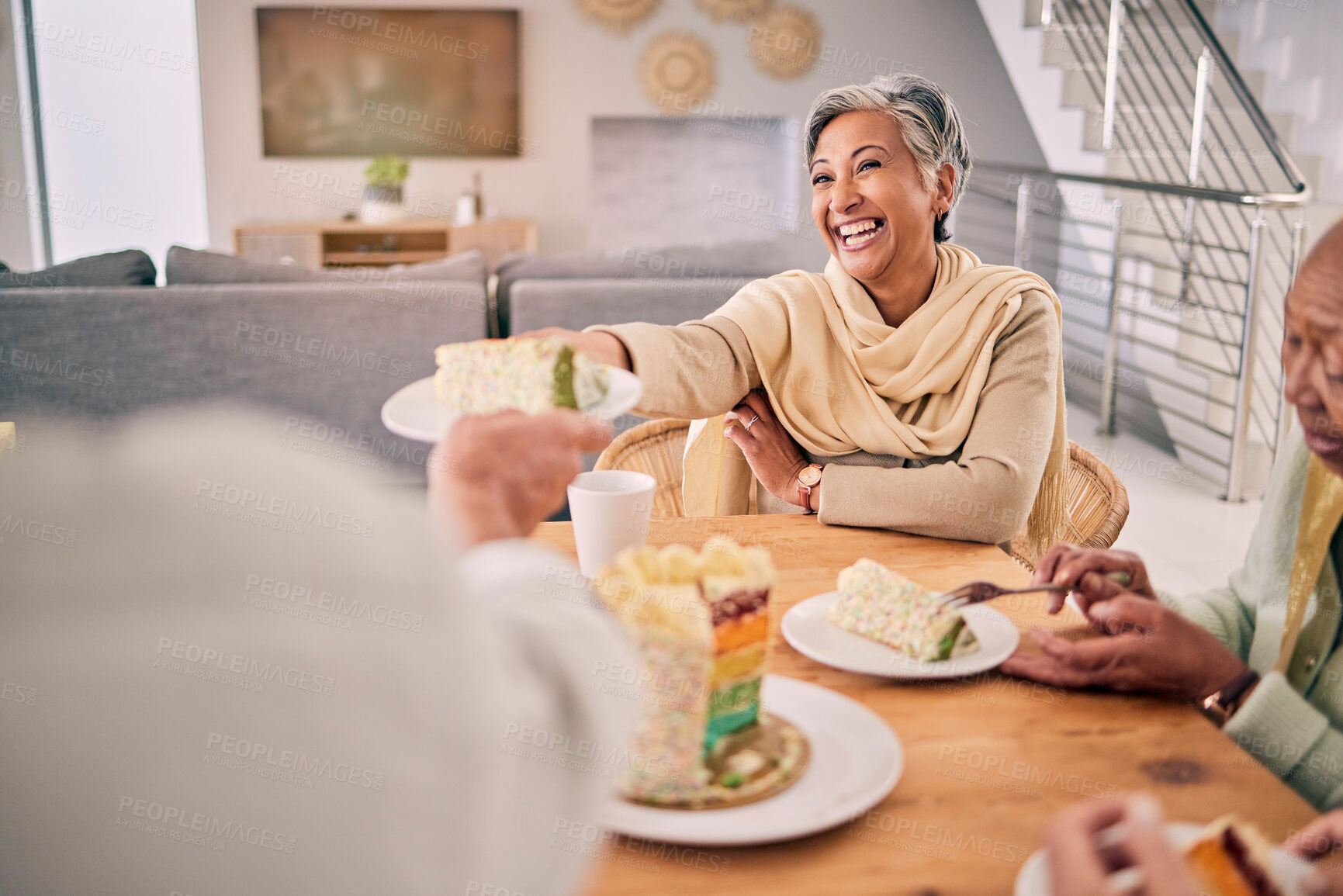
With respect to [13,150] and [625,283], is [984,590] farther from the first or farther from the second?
[13,150]

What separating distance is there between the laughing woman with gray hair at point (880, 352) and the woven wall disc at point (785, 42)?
226 inches

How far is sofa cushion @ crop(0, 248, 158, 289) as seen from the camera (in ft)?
10.8

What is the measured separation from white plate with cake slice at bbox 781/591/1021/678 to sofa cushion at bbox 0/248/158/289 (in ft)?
9.41

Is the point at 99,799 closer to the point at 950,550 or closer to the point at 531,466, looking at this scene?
the point at 531,466

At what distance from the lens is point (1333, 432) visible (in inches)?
36.7

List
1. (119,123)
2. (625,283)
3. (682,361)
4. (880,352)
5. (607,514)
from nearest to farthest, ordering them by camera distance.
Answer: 1. (607,514)
2. (682,361)
3. (880,352)
4. (625,283)
5. (119,123)

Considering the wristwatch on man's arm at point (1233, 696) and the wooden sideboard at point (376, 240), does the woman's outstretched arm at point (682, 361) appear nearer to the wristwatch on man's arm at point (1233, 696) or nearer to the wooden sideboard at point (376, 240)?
the wristwatch on man's arm at point (1233, 696)

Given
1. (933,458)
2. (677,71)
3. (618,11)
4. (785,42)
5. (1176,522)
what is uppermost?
(618,11)

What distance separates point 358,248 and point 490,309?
3652mm

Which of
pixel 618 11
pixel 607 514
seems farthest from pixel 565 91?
pixel 607 514

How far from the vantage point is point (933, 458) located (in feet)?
5.38

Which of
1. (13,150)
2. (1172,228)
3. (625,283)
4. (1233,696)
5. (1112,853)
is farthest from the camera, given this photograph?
(13,150)

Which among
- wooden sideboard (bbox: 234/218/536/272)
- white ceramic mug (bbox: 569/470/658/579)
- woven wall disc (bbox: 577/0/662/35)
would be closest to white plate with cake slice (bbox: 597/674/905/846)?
white ceramic mug (bbox: 569/470/658/579)

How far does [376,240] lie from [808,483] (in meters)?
5.87
